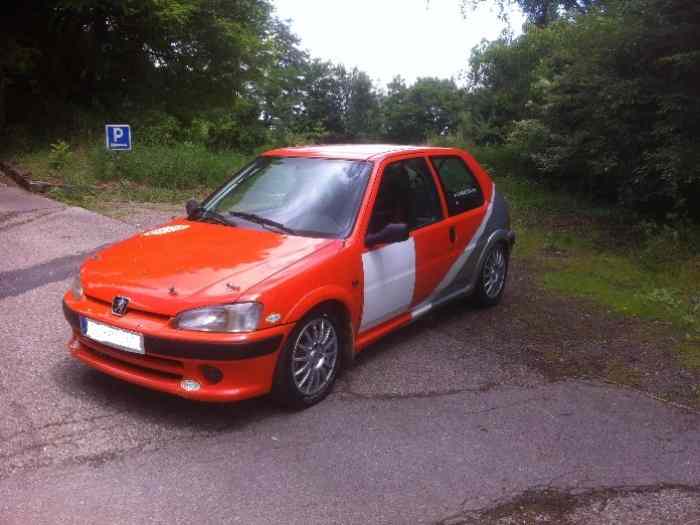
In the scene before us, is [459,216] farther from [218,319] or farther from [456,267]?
[218,319]

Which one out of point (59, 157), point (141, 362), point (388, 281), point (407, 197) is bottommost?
point (141, 362)

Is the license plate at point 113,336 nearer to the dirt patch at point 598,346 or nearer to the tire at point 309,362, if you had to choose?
→ the tire at point 309,362

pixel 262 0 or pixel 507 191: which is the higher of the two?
pixel 262 0

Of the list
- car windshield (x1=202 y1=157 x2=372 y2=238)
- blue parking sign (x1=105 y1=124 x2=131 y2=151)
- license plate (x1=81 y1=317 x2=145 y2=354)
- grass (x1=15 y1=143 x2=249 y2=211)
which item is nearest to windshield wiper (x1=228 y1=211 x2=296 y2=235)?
car windshield (x1=202 y1=157 x2=372 y2=238)

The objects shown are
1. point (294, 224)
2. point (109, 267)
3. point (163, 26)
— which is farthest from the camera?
point (163, 26)

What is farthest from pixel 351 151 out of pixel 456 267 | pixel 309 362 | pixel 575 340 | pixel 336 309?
pixel 575 340

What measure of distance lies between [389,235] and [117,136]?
345 inches

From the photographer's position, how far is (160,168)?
13477 mm

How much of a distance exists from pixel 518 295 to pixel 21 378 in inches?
191

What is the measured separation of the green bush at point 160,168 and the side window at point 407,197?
817cm

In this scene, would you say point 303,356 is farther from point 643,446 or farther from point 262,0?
point 262,0

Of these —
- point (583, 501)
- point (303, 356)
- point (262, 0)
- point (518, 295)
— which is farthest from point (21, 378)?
point (262, 0)

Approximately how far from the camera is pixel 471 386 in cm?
525

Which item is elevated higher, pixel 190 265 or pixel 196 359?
pixel 190 265
